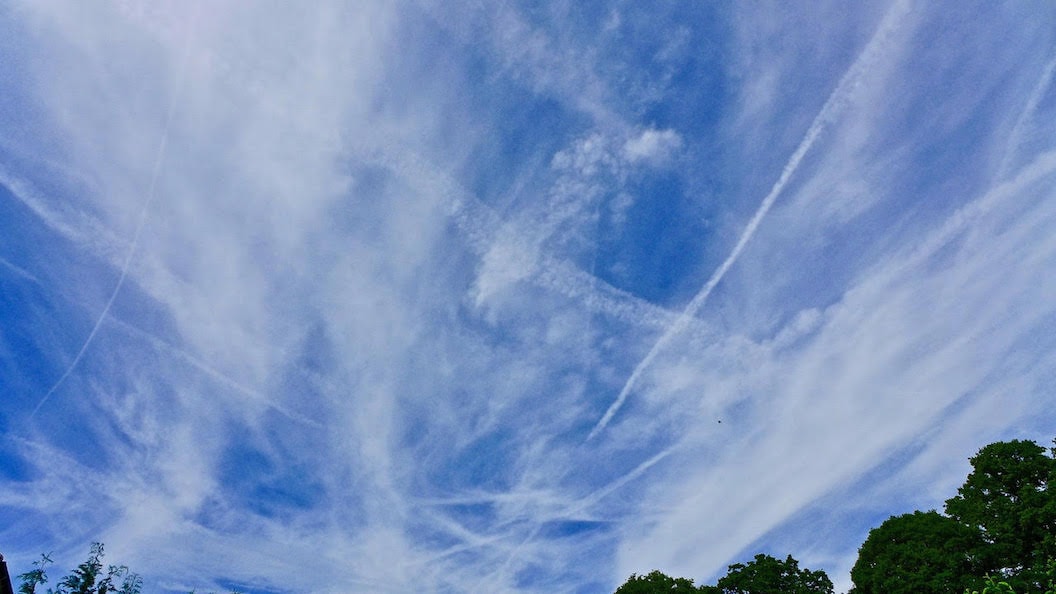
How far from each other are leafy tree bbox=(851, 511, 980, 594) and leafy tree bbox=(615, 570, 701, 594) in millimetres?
10703

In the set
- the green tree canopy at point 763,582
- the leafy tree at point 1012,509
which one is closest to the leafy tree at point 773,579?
the green tree canopy at point 763,582

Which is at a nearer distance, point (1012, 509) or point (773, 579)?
point (1012, 509)

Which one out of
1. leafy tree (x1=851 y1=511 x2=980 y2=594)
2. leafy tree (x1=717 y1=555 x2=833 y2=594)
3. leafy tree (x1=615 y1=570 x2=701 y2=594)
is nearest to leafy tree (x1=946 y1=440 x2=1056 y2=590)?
leafy tree (x1=851 y1=511 x2=980 y2=594)

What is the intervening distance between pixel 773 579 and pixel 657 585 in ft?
25.5

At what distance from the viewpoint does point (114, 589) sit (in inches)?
1499

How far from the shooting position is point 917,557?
105 feet

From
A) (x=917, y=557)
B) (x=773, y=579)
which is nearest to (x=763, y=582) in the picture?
(x=773, y=579)

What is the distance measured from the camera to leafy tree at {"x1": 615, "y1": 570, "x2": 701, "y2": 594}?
4100 cm

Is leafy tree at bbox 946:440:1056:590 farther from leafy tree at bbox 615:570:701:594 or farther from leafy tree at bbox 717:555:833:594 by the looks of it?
leafy tree at bbox 615:570:701:594

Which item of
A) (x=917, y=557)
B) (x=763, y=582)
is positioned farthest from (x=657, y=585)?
(x=917, y=557)

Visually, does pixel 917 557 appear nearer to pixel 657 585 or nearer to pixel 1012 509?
pixel 1012 509

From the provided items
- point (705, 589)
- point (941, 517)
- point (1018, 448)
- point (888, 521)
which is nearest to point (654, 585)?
point (705, 589)

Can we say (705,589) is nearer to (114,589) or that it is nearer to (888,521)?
(888,521)

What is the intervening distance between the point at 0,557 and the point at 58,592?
12686 millimetres
